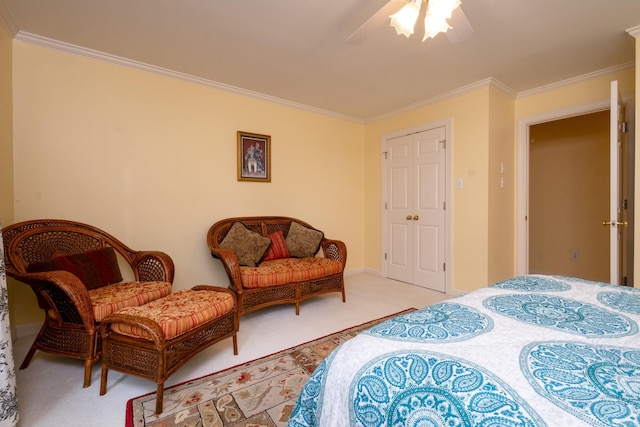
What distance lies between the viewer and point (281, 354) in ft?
6.96

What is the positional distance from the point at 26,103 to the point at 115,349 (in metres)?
2.20

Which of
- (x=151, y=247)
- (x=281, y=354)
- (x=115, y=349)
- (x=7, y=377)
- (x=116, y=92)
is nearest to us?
(x=7, y=377)

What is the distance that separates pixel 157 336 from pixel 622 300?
2.17m

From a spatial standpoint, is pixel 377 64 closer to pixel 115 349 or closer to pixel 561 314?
pixel 561 314

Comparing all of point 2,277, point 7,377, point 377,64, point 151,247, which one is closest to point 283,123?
point 377,64

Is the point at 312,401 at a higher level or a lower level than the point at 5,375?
higher

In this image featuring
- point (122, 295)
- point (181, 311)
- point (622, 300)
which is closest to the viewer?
point (622, 300)

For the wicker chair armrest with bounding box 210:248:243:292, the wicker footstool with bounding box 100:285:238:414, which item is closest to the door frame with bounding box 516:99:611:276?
the wicker chair armrest with bounding box 210:248:243:292

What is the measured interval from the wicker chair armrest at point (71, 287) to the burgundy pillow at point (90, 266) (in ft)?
0.52

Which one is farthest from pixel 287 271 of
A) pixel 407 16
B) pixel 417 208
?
pixel 407 16

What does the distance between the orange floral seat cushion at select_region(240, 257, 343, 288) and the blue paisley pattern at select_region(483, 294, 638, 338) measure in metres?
1.91

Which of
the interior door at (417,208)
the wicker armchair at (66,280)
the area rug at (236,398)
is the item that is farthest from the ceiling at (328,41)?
the area rug at (236,398)

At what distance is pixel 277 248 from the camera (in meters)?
3.41

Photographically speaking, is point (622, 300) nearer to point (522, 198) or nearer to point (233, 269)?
point (233, 269)
